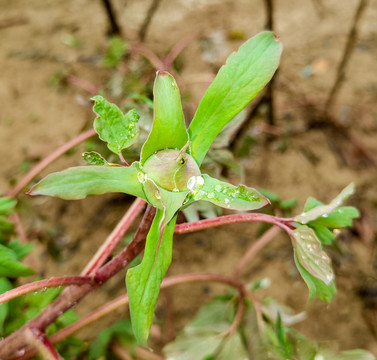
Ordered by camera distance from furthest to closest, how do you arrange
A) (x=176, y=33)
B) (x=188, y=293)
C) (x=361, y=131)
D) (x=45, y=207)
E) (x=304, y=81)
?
(x=176, y=33) < (x=304, y=81) < (x=361, y=131) < (x=45, y=207) < (x=188, y=293)

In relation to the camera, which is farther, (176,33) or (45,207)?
(176,33)

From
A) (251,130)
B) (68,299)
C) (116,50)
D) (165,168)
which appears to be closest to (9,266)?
(68,299)

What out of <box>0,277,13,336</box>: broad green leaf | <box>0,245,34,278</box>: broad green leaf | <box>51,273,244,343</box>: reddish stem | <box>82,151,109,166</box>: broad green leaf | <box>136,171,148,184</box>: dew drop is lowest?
<box>51,273,244,343</box>: reddish stem

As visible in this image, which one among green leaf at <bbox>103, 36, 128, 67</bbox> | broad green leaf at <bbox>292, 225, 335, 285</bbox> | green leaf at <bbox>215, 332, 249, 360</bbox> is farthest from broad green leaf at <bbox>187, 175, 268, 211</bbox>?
green leaf at <bbox>103, 36, 128, 67</bbox>

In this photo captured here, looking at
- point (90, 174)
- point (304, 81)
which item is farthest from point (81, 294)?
point (304, 81)

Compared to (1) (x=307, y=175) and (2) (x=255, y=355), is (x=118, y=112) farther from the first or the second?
(1) (x=307, y=175)

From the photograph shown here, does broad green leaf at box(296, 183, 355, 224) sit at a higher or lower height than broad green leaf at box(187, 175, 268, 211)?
lower

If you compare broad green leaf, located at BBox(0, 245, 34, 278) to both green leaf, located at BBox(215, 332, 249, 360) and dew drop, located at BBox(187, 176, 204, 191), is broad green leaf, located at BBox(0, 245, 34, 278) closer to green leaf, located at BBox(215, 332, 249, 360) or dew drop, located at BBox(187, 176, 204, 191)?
dew drop, located at BBox(187, 176, 204, 191)

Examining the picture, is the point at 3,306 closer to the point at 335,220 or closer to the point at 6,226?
the point at 6,226
